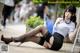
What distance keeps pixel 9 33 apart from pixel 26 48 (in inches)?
17.7

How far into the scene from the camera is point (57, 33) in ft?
25.7

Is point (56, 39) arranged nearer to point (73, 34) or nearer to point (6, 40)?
point (73, 34)

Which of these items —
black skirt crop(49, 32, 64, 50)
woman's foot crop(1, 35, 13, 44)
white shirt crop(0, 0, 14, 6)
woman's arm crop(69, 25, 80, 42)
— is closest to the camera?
woman's arm crop(69, 25, 80, 42)

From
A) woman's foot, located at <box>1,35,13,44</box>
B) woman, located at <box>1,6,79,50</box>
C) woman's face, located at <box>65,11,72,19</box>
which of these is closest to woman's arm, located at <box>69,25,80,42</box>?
woman, located at <box>1,6,79,50</box>

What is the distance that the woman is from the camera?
25.2 ft

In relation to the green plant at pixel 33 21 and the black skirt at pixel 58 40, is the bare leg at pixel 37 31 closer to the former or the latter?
the green plant at pixel 33 21

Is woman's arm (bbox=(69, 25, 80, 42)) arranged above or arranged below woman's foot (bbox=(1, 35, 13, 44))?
above

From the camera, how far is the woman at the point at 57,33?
7695mm

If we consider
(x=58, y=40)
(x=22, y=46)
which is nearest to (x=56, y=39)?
(x=58, y=40)

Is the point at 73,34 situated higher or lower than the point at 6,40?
higher

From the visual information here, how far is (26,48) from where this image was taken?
26.3 feet

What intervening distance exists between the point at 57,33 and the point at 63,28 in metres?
0.16

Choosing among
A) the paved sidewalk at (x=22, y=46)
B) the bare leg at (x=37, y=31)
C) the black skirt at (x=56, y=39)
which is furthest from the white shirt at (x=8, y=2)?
the black skirt at (x=56, y=39)

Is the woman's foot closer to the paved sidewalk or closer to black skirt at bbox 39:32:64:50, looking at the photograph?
the paved sidewalk
